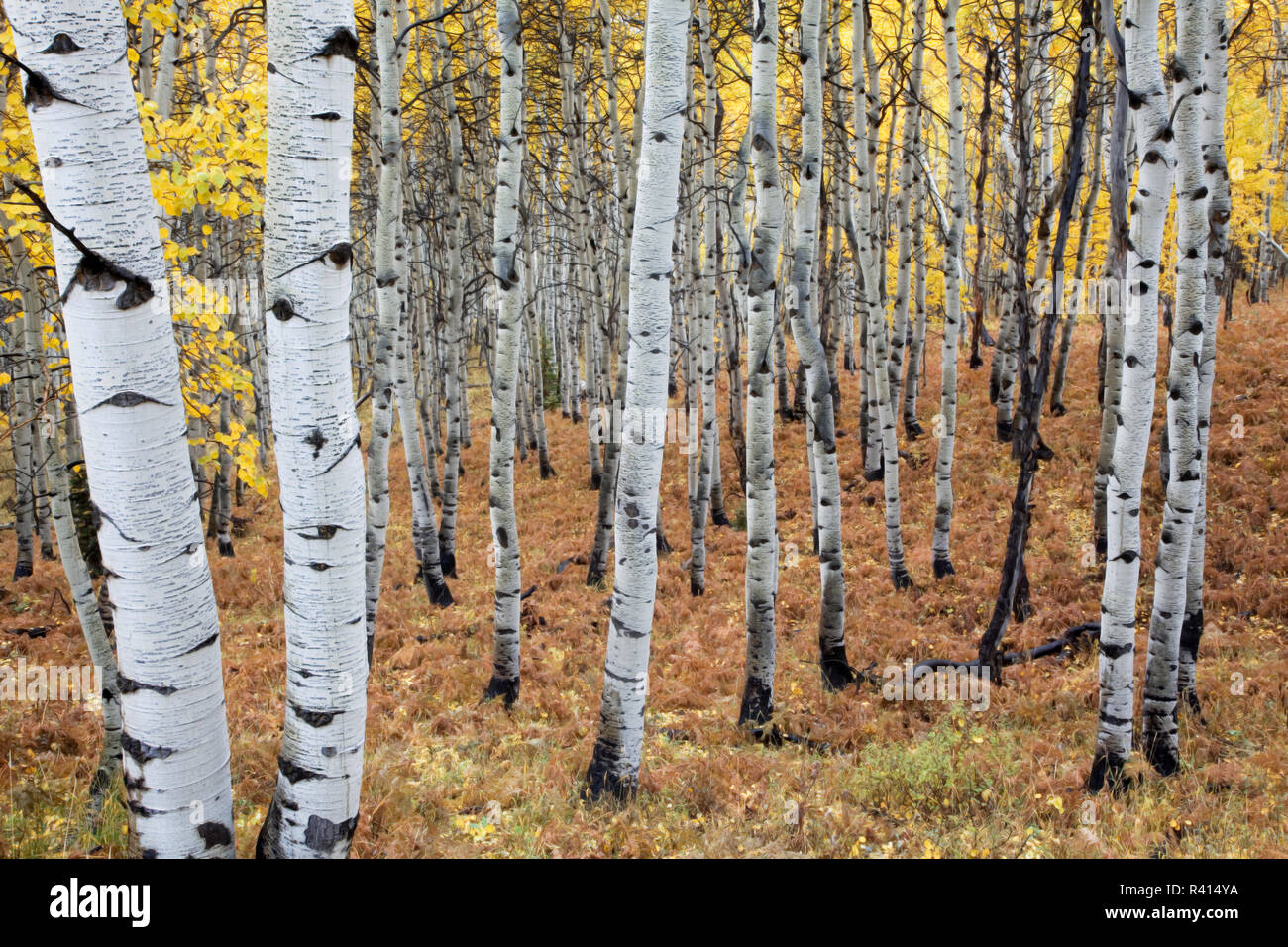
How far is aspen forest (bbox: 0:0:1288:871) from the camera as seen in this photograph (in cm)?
247

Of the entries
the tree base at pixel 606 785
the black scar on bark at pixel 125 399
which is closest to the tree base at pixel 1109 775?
the tree base at pixel 606 785

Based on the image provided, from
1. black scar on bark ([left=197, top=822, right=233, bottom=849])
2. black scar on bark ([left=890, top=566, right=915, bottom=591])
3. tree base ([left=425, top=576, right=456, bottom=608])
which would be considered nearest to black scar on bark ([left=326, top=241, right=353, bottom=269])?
black scar on bark ([left=197, top=822, right=233, bottom=849])

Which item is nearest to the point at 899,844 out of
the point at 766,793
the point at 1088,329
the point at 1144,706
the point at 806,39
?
the point at 766,793

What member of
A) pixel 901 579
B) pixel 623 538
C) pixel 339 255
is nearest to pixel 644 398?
pixel 623 538

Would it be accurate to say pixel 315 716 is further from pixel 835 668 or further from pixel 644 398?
pixel 835 668

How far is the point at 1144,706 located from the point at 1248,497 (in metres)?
7.04

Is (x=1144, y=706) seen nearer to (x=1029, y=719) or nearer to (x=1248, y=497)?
(x=1029, y=719)

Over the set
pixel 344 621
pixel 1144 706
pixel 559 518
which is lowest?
pixel 559 518

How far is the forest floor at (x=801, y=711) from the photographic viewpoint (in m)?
4.61

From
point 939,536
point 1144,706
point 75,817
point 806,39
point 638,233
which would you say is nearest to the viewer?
point 75,817

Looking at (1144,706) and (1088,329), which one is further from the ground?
(1088,329)

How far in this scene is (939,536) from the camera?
10445mm

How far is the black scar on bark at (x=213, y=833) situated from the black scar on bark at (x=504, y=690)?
189 inches
